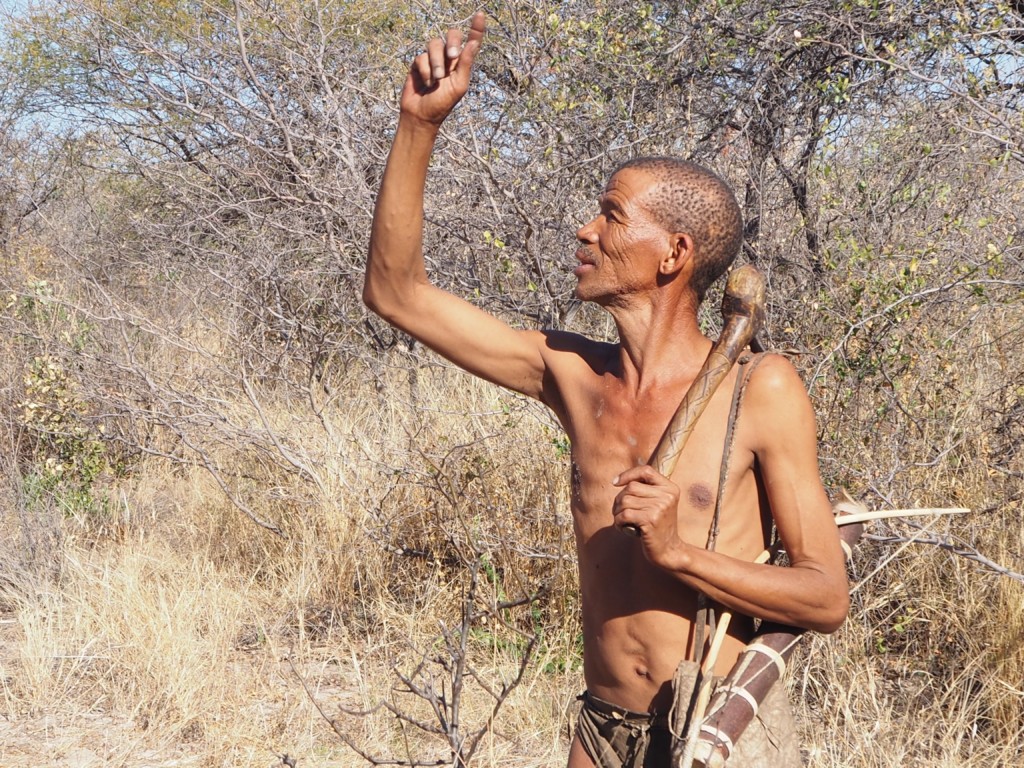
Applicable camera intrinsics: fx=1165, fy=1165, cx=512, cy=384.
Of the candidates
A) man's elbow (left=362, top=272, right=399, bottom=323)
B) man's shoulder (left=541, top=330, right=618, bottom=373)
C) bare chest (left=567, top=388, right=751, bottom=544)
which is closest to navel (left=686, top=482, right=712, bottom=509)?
bare chest (left=567, top=388, right=751, bottom=544)

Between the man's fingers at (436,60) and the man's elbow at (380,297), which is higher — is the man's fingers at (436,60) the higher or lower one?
the higher one

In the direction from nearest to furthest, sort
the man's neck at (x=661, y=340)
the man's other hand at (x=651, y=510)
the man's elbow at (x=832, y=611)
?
the man's other hand at (x=651, y=510), the man's elbow at (x=832, y=611), the man's neck at (x=661, y=340)

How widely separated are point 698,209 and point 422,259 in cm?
49

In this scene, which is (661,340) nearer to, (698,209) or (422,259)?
(698,209)

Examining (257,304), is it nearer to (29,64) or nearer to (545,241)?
(545,241)

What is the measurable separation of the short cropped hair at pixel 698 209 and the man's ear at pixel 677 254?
1 centimetres

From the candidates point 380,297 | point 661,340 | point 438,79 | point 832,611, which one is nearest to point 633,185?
point 661,340

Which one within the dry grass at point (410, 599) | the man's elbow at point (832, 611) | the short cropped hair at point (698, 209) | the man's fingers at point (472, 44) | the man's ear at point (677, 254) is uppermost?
the man's fingers at point (472, 44)

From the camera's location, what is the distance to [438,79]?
6.20 feet

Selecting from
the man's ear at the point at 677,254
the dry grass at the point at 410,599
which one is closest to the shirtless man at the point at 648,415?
the man's ear at the point at 677,254

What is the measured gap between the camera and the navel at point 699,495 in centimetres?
188

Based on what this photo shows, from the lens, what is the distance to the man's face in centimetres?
196

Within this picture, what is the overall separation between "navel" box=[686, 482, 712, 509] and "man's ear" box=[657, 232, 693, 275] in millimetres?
365

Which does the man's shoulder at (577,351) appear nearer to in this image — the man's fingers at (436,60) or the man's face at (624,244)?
the man's face at (624,244)
